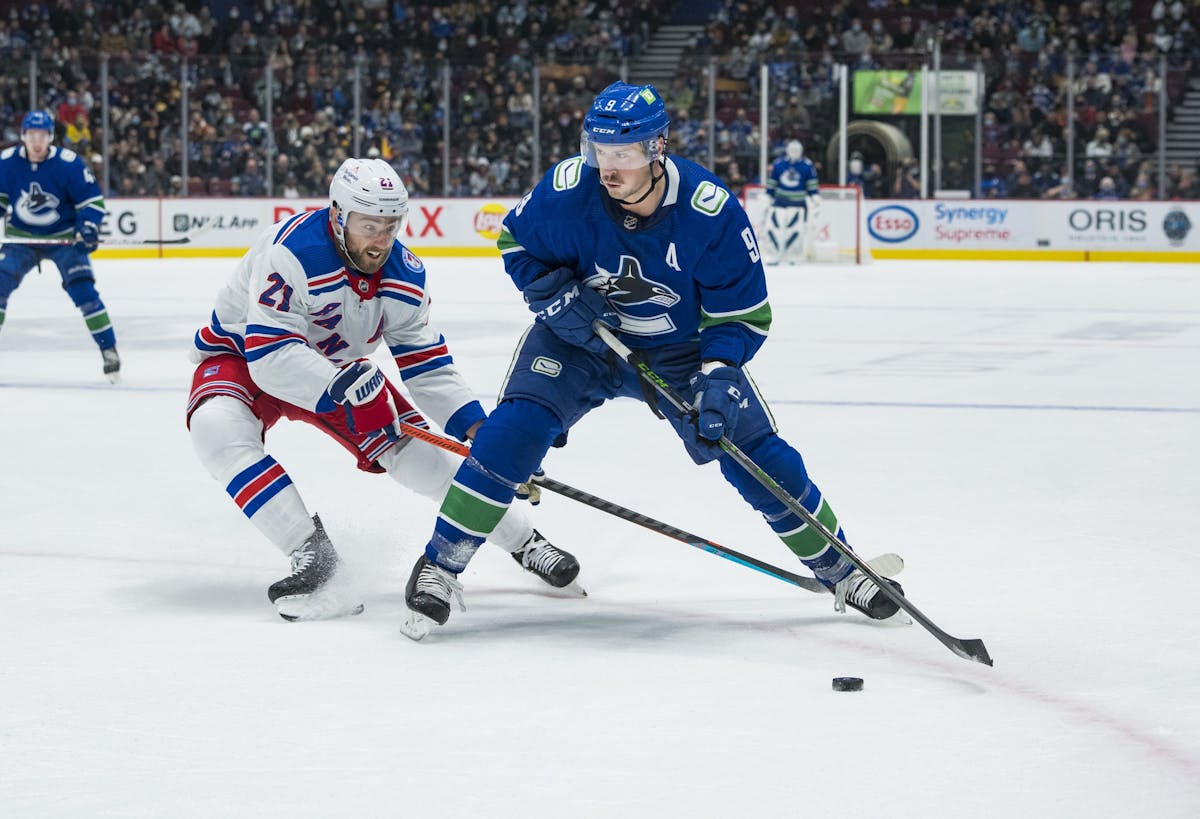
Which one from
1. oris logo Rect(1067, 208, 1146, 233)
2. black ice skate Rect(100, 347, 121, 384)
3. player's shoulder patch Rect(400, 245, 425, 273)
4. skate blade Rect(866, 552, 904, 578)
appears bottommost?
black ice skate Rect(100, 347, 121, 384)

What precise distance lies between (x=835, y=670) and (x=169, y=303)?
8.89 metres

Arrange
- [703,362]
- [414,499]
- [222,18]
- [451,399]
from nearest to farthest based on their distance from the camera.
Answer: [703,362] → [451,399] → [414,499] → [222,18]

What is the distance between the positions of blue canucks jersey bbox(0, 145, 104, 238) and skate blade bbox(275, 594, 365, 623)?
177 inches

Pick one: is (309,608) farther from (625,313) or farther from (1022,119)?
(1022,119)

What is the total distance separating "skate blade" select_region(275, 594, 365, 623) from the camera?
3.17m

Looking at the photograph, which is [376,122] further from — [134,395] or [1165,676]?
[1165,676]

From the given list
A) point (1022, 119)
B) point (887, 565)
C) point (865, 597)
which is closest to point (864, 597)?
point (865, 597)

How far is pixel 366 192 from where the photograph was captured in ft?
10.4

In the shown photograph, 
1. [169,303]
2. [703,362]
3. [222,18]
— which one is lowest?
[169,303]

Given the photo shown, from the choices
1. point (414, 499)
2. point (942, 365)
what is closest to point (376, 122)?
point (942, 365)

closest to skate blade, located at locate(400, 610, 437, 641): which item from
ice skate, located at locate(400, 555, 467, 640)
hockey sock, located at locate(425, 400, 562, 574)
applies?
ice skate, located at locate(400, 555, 467, 640)

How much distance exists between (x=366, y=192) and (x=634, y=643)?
3.27 feet

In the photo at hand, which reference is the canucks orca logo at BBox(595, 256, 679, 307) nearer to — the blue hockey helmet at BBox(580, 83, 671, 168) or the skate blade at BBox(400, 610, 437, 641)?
the blue hockey helmet at BBox(580, 83, 671, 168)

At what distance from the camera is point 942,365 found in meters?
7.65
